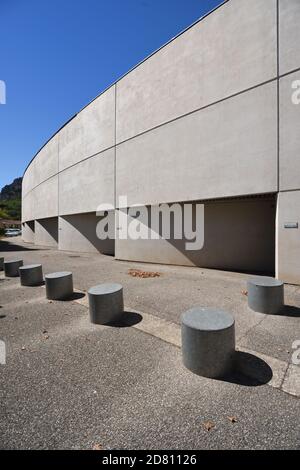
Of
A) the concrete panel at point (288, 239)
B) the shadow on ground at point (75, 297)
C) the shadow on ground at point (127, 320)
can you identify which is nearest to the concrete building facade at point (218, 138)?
the concrete panel at point (288, 239)

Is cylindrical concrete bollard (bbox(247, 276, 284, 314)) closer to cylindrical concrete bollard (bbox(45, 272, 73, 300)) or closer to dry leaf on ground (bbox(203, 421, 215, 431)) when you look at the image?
dry leaf on ground (bbox(203, 421, 215, 431))

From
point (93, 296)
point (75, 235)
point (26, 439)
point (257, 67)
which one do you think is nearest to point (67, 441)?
point (26, 439)

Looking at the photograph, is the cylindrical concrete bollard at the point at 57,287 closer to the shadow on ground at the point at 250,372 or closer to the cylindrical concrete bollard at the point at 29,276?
the cylindrical concrete bollard at the point at 29,276

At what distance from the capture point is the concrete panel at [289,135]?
305 inches

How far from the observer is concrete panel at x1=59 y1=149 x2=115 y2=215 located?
15422 millimetres

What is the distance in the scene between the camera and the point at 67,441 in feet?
7.57

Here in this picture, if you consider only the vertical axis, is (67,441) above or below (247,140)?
below

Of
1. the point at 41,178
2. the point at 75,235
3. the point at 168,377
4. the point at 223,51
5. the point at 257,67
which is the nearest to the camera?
the point at 168,377

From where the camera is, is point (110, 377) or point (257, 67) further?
point (257, 67)

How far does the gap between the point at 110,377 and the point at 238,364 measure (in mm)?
1815

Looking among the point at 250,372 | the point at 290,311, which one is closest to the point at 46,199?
the point at 290,311

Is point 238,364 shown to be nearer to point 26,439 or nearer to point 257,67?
point 26,439

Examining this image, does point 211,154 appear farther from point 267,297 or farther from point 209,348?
point 209,348
